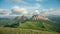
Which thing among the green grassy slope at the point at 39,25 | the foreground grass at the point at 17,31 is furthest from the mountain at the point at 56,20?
the foreground grass at the point at 17,31

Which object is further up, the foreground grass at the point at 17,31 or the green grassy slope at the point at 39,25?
the green grassy slope at the point at 39,25

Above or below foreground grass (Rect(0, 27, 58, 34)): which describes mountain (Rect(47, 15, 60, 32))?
above

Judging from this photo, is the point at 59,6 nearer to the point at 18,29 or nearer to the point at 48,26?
the point at 48,26

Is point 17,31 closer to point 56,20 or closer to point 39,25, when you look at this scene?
point 39,25

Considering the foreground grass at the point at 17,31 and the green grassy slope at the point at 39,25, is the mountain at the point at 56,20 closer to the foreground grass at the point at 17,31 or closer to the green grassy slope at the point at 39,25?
the green grassy slope at the point at 39,25

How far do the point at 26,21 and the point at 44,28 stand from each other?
12.3 inches

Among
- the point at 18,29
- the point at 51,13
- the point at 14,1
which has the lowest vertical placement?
the point at 18,29

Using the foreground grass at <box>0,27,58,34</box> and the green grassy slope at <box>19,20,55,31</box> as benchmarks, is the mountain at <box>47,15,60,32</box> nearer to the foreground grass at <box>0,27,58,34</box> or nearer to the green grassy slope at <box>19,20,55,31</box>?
the green grassy slope at <box>19,20,55,31</box>

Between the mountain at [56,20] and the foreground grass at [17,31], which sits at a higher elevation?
the mountain at [56,20]

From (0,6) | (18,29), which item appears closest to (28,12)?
(18,29)

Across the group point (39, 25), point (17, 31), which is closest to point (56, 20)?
point (39, 25)

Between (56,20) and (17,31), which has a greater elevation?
(56,20)

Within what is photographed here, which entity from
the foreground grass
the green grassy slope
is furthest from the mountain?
the foreground grass

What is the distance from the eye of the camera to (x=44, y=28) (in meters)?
2.32
